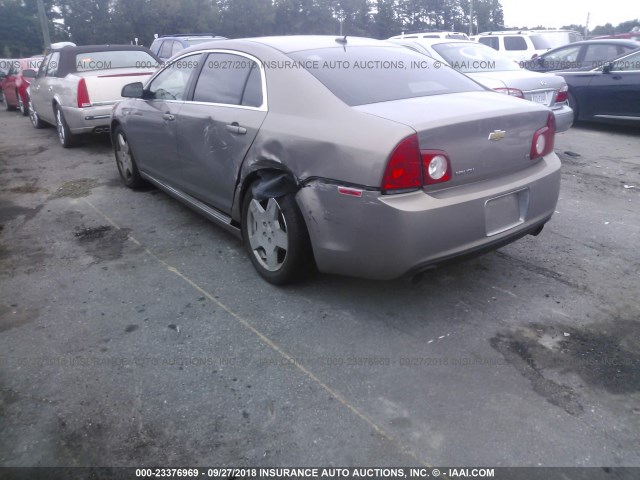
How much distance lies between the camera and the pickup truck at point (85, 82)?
791 cm

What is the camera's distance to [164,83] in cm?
507

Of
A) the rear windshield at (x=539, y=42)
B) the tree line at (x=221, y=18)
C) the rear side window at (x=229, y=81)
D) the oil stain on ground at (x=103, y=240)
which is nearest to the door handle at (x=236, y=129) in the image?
the rear side window at (x=229, y=81)

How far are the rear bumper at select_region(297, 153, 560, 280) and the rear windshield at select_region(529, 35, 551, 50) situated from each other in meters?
16.1

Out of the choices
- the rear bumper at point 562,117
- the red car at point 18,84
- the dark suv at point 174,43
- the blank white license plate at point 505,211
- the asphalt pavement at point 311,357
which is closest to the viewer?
the asphalt pavement at point 311,357

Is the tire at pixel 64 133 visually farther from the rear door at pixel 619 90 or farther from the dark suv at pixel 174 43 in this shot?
the rear door at pixel 619 90

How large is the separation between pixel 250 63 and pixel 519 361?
262cm

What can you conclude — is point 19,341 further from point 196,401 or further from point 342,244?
point 342,244

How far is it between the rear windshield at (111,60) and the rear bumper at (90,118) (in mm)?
876

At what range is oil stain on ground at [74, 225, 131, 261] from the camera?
4.48 m

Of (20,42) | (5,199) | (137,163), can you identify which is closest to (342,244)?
(137,163)

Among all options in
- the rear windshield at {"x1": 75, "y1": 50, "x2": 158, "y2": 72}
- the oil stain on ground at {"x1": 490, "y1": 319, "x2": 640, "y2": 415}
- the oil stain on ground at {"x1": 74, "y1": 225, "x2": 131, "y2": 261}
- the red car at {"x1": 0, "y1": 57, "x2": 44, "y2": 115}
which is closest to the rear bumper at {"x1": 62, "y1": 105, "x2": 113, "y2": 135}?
the rear windshield at {"x1": 75, "y1": 50, "x2": 158, "y2": 72}

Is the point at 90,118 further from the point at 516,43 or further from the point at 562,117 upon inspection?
the point at 516,43

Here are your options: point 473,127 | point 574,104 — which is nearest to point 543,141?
point 473,127

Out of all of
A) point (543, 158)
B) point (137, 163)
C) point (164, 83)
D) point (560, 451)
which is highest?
point (164, 83)
